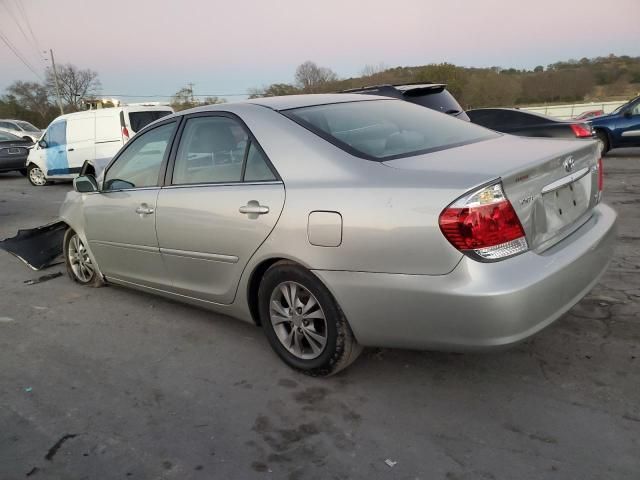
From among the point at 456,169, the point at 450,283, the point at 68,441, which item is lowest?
the point at 68,441

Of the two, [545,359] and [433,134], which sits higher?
[433,134]

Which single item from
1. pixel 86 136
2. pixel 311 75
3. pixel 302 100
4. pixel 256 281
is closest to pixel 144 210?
pixel 256 281

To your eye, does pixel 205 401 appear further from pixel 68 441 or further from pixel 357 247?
pixel 357 247

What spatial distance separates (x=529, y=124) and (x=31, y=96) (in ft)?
190

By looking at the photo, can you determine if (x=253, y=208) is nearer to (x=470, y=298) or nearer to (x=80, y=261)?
(x=470, y=298)

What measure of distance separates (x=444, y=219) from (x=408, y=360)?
1.24 metres

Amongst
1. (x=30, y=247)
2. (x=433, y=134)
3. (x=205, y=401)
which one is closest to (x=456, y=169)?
(x=433, y=134)

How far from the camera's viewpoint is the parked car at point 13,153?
1636 cm

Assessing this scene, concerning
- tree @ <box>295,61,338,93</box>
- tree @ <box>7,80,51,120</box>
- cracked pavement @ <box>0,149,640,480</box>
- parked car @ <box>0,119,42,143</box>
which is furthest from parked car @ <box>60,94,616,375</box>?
tree @ <box>7,80,51,120</box>

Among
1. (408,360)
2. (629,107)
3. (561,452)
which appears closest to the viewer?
(561,452)

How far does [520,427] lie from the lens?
8.48 ft

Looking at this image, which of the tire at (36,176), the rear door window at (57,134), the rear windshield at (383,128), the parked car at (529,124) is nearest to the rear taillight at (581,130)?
the parked car at (529,124)

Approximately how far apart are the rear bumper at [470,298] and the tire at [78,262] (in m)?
3.19

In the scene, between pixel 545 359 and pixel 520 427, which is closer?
pixel 520 427
